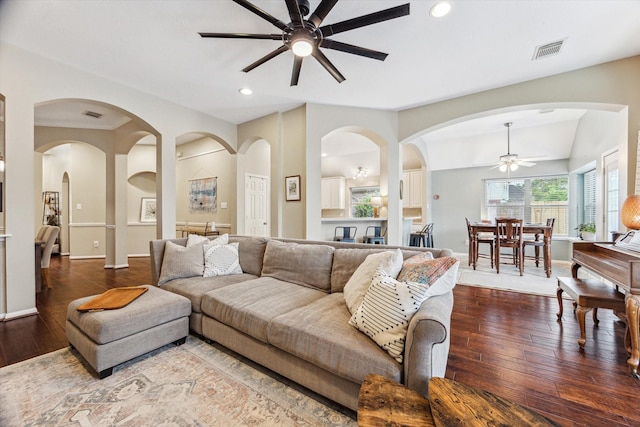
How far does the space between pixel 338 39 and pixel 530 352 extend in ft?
11.3

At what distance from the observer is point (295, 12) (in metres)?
2.02

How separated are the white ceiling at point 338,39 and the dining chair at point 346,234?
2339 millimetres

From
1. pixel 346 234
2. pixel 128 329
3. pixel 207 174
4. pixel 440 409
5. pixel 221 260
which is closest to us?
pixel 440 409

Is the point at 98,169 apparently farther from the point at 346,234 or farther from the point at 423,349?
the point at 423,349

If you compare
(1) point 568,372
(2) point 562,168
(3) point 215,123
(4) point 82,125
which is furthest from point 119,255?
(2) point 562,168

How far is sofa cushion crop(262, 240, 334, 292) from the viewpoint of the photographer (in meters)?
2.49

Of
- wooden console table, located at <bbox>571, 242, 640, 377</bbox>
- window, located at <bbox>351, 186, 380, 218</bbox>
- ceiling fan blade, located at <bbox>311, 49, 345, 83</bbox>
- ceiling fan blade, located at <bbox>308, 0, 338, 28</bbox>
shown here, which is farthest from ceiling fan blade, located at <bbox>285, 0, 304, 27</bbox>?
window, located at <bbox>351, 186, 380, 218</bbox>

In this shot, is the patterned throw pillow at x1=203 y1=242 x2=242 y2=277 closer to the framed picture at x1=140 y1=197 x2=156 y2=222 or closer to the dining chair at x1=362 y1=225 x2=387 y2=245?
the dining chair at x1=362 y1=225 x2=387 y2=245

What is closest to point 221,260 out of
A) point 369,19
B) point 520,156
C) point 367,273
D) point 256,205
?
point 367,273

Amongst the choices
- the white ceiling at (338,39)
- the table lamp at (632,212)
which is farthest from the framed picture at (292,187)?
the table lamp at (632,212)

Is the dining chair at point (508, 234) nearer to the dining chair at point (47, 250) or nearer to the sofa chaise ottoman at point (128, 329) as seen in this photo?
the sofa chaise ottoman at point (128, 329)

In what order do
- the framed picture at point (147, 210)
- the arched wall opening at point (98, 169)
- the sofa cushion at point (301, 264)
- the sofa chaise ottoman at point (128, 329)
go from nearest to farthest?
the sofa chaise ottoman at point (128, 329) → the sofa cushion at point (301, 264) → the arched wall opening at point (98, 169) → the framed picture at point (147, 210)

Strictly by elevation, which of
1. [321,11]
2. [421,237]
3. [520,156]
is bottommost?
[421,237]

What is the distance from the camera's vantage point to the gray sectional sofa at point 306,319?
1342mm
